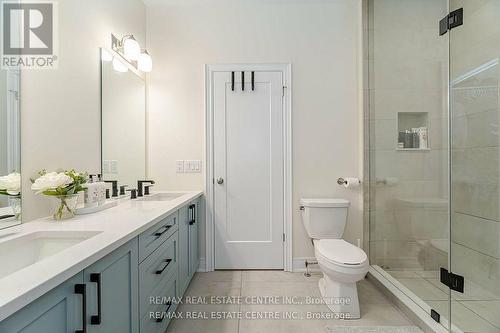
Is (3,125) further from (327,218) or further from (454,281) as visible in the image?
(454,281)

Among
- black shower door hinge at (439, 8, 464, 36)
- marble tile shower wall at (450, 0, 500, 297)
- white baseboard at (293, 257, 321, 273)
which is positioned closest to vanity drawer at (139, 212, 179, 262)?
white baseboard at (293, 257, 321, 273)

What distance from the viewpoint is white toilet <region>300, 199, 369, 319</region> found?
5.65 ft

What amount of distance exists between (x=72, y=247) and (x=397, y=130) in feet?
8.10

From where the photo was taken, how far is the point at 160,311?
1399 millimetres

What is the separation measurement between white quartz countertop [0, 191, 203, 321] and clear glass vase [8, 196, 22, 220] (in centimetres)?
6

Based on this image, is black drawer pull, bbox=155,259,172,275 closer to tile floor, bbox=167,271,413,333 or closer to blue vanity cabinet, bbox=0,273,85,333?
tile floor, bbox=167,271,413,333

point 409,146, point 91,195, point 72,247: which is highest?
point 409,146

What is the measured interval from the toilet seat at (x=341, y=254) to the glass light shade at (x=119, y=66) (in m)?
2.14

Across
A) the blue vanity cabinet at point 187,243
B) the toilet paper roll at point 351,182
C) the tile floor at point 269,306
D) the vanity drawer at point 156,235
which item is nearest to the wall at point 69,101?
the vanity drawer at point 156,235

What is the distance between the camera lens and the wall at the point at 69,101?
1.28m

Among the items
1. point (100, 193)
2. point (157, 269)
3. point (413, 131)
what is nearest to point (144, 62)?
point (100, 193)

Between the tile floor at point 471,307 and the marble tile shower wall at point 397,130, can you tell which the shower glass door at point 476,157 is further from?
the marble tile shower wall at point 397,130

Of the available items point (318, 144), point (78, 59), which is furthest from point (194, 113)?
point (318, 144)

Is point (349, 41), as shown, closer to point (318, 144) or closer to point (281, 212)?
point (318, 144)
